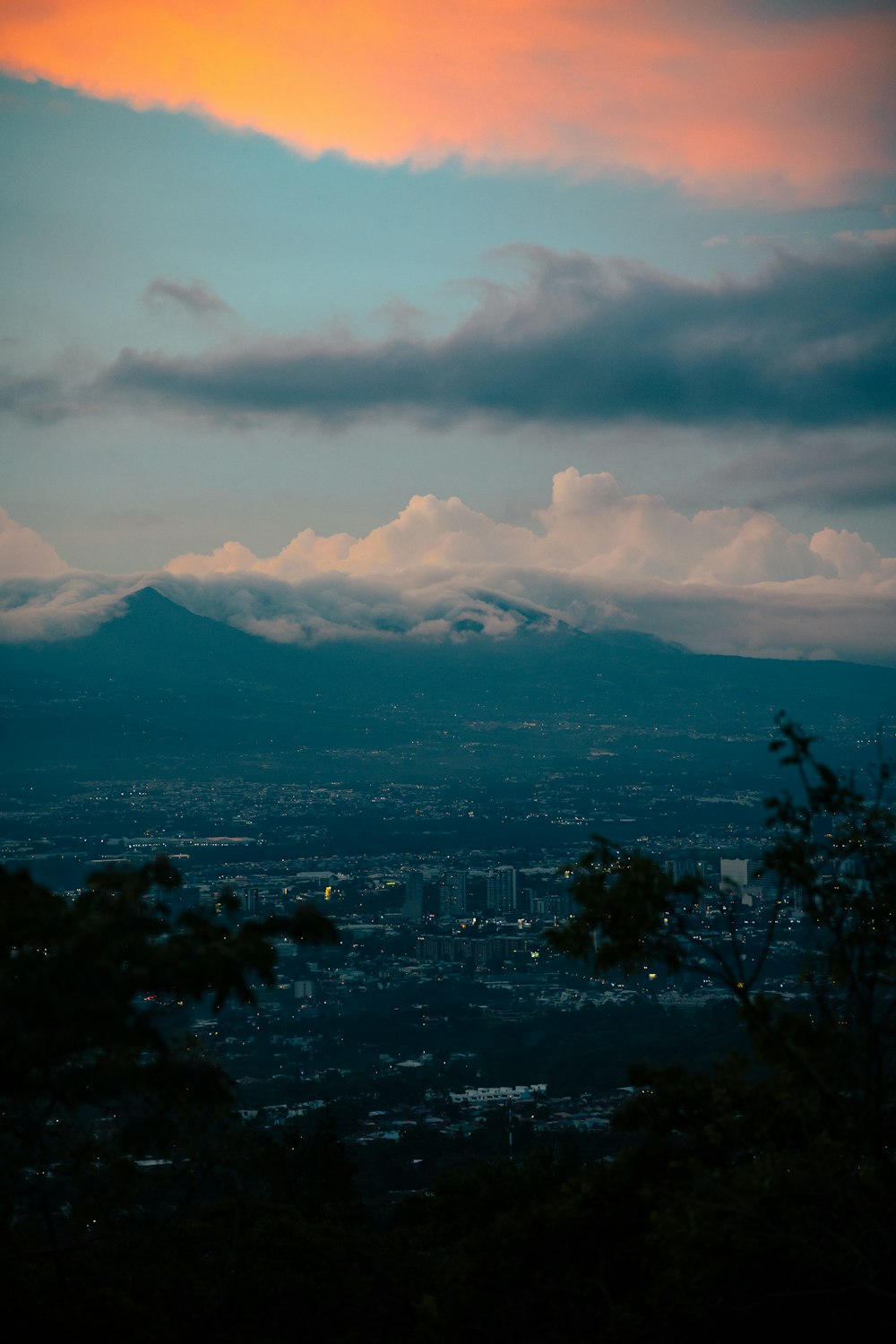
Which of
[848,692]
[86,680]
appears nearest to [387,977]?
[86,680]

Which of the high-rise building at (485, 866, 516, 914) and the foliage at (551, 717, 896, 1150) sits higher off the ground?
the foliage at (551, 717, 896, 1150)

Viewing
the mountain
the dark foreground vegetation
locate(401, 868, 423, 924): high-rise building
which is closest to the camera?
the dark foreground vegetation

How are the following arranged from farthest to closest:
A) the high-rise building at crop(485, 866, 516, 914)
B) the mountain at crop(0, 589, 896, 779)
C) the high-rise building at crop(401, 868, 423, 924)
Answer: the mountain at crop(0, 589, 896, 779) < the high-rise building at crop(485, 866, 516, 914) < the high-rise building at crop(401, 868, 423, 924)

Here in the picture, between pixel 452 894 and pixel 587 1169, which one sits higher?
pixel 587 1169

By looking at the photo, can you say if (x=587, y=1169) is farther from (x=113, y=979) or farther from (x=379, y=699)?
(x=379, y=699)

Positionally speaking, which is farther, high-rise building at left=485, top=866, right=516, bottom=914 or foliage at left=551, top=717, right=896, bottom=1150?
high-rise building at left=485, top=866, right=516, bottom=914

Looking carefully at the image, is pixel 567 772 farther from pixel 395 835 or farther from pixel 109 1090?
pixel 109 1090

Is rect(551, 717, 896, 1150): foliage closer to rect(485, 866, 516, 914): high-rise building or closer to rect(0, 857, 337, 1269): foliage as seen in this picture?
rect(0, 857, 337, 1269): foliage

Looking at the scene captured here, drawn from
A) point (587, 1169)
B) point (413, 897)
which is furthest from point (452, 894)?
point (587, 1169)

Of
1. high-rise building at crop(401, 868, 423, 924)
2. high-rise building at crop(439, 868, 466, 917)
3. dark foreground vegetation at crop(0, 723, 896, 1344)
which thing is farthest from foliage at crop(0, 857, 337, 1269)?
high-rise building at crop(439, 868, 466, 917)
